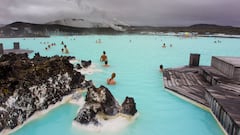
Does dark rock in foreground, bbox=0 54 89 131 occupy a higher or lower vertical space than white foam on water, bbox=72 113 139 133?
higher

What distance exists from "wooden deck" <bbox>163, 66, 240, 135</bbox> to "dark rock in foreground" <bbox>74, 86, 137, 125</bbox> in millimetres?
2655

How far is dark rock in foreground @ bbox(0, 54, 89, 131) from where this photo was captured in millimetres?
5809

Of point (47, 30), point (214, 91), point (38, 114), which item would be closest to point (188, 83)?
point (214, 91)

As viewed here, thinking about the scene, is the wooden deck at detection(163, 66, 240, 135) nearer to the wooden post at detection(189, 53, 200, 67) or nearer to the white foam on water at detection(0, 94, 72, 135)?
the wooden post at detection(189, 53, 200, 67)

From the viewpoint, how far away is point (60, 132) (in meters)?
5.91

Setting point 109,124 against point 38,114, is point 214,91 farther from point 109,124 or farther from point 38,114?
point 38,114

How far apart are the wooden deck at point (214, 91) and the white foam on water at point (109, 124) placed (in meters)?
2.67

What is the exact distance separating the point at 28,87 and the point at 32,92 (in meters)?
0.24

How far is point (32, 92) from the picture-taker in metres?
6.62

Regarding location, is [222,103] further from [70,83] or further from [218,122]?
[70,83]

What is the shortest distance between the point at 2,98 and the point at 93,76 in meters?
6.79

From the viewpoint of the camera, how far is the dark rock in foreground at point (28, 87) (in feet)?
19.1

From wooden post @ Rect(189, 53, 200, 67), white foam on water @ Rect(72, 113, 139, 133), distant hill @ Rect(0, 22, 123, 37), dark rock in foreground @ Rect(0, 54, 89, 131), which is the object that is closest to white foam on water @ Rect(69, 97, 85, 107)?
dark rock in foreground @ Rect(0, 54, 89, 131)

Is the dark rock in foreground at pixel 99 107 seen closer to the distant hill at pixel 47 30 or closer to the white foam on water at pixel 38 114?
the white foam on water at pixel 38 114
